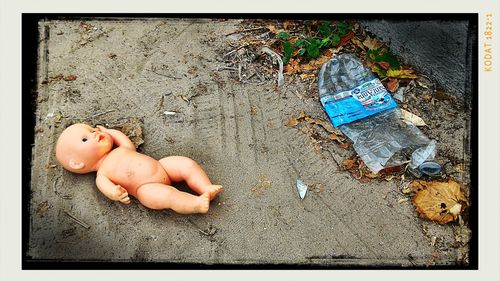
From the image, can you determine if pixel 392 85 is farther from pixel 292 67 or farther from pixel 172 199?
pixel 172 199

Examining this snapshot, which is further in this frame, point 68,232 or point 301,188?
point 301,188

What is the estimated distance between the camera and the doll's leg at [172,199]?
115 inches

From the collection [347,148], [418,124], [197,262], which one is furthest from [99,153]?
[418,124]

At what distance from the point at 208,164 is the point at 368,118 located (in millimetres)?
1130

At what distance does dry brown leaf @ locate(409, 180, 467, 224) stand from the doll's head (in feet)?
6.20

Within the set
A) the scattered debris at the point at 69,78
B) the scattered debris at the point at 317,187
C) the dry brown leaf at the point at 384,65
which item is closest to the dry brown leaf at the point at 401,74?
the dry brown leaf at the point at 384,65

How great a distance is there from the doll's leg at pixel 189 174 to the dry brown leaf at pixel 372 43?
157cm

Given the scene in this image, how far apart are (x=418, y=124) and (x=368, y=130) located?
34 cm

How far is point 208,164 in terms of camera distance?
10.7 ft

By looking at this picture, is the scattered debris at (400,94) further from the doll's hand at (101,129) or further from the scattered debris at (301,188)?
the doll's hand at (101,129)

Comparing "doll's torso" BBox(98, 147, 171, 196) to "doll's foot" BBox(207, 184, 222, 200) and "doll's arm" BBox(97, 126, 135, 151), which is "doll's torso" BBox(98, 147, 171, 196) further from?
"doll's foot" BBox(207, 184, 222, 200)

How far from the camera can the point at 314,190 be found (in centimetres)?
319

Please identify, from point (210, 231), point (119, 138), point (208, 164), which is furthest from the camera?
point (208, 164)

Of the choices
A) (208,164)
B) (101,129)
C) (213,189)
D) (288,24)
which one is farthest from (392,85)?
(101,129)
